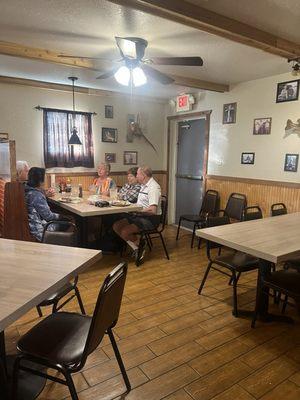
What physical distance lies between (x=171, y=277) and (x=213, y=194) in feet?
6.15

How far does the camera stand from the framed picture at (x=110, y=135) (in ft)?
17.3

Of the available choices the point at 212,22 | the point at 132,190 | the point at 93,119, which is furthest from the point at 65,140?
the point at 212,22

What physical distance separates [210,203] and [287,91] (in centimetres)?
190

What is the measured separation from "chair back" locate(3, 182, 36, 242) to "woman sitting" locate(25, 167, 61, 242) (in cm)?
6

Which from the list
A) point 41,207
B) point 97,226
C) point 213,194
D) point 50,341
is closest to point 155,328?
point 50,341

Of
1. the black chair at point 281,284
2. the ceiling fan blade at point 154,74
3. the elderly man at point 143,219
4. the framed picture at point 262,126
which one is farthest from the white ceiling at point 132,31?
the black chair at point 281,284

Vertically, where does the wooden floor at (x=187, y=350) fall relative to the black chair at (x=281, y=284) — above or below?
below

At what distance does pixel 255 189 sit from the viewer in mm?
4121

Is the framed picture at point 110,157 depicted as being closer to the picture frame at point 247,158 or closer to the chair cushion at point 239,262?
the picture frame at point 247,158

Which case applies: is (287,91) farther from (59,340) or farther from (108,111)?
(59,340)

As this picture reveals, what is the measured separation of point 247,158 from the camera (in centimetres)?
421

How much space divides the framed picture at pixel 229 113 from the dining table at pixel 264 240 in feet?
6.98

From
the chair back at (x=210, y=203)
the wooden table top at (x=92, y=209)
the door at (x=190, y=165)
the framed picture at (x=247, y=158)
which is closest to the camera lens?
the wooden table top at (x=92, y=209)

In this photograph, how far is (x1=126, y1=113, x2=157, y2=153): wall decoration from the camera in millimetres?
5520
